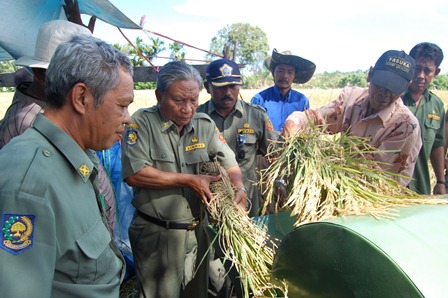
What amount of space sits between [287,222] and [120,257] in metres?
1.17

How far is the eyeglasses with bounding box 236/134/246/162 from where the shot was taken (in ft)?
11.3

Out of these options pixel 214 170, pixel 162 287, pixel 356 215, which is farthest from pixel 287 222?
pixel 162 287

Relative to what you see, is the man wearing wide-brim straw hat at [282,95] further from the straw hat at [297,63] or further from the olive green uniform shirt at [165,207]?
the olive green uniform shirt at [165,207]

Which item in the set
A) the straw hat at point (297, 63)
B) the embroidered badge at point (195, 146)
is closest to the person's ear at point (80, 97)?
the embroidered badge at point (195, 146)

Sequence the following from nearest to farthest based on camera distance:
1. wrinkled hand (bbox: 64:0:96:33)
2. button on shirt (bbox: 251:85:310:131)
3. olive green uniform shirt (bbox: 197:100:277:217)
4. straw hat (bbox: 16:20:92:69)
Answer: straw hat (bbox: 16:20:92:69) < wrinkled hand (bbox: 64:0:96:33) < olive green uniform shirt (bbox: 197:100:277:217) < button on shirt (bbox: 251:85:310:131)

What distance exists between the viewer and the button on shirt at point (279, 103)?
436 centimetres

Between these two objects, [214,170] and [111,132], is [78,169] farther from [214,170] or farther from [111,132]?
[214,170]

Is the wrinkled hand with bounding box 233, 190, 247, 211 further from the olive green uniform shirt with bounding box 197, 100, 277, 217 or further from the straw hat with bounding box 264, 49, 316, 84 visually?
the straw hat with bounding box 264, 49, 316, 84

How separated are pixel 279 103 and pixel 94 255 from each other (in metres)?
3.57

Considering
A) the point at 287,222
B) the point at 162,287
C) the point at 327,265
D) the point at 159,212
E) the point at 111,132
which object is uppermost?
the point at 111,132

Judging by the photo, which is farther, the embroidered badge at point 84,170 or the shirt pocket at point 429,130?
the shirt pocket at point 429,130

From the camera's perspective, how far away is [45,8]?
3.72 metres

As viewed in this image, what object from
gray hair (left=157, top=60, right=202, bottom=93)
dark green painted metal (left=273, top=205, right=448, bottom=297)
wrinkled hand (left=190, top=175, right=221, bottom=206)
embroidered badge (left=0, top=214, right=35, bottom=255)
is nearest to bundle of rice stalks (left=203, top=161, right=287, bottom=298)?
wrinkled hand (left=190, top=175, right=221, bottom=206)

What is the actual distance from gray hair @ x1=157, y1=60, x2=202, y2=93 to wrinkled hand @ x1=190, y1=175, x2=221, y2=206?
66 cm
